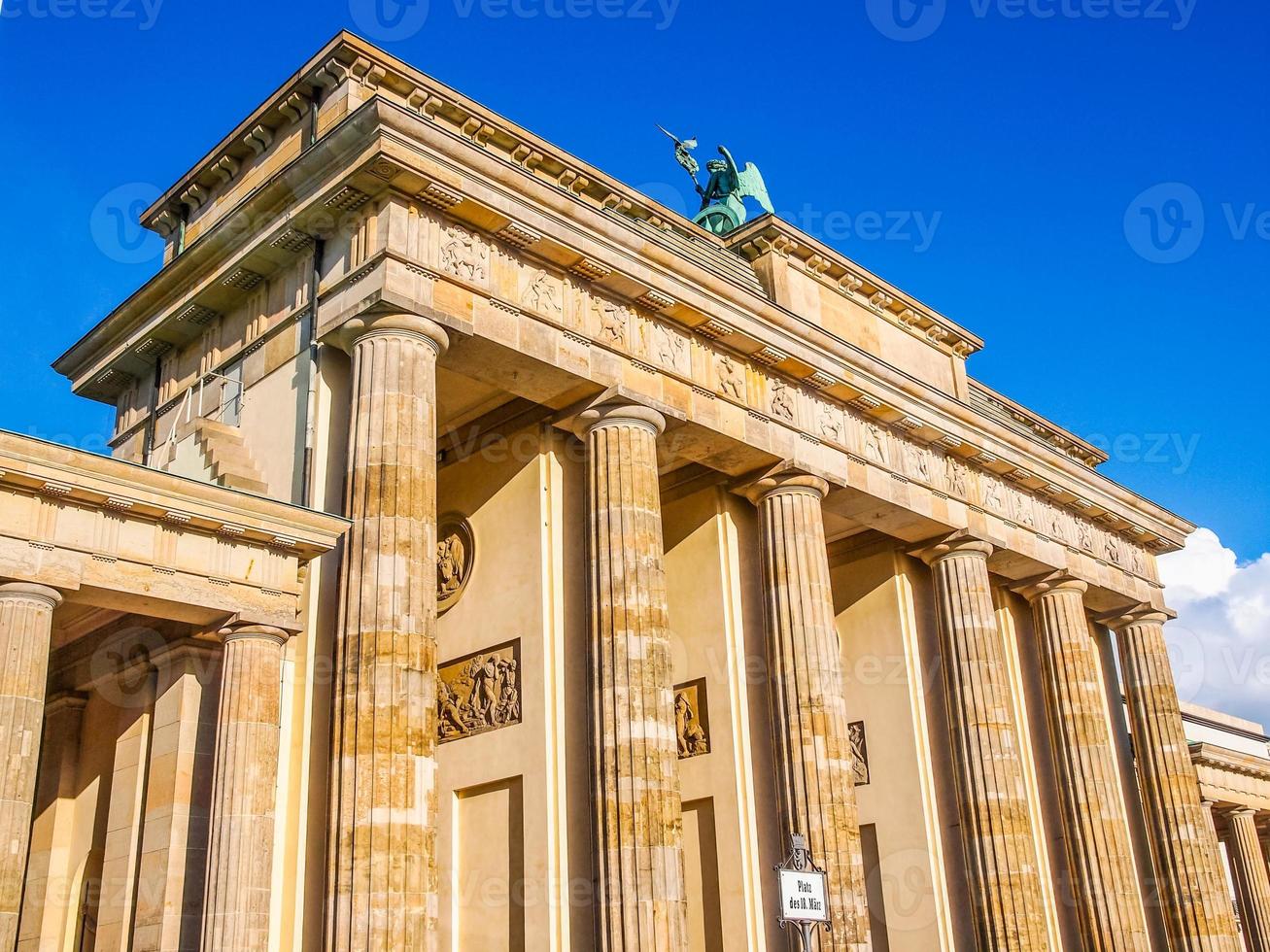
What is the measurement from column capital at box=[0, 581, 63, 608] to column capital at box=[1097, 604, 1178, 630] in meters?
25.8

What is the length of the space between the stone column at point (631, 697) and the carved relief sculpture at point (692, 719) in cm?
384

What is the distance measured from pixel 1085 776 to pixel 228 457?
1962cm

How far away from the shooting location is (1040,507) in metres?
30.4

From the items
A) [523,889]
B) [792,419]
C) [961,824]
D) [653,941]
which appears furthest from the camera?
[961,824]

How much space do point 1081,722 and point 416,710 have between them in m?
18.4

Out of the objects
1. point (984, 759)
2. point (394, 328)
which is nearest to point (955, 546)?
point (984, 759)

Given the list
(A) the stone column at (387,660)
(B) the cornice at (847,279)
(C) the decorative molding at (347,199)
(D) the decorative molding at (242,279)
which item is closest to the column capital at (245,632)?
(A) the stone column at (387,660)

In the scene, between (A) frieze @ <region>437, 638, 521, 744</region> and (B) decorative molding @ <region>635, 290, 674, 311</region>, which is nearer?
(A) frieze @ <region>437, 638, 521, 744</region>

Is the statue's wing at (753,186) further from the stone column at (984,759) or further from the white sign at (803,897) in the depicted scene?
the white sign at (803,897)

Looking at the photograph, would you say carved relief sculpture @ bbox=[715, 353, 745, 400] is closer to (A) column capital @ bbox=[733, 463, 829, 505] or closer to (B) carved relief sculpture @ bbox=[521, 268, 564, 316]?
(A) column capital @ bbox=[733, 463, 829, 505]

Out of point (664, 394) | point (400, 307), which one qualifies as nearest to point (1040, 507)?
point (664, 394)

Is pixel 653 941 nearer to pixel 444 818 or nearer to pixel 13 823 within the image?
pixel 444 818

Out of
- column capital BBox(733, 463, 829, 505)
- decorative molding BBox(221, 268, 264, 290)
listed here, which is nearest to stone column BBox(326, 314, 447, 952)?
decorative molding BBox(221, 268, 264, 290)

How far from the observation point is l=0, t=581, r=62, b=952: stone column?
13.8 m
